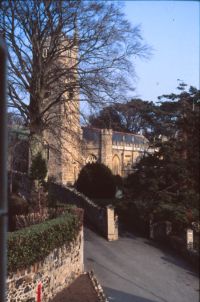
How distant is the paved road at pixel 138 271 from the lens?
58.5 ft

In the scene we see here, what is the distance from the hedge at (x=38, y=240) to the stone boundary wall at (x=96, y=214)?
23.2 ft

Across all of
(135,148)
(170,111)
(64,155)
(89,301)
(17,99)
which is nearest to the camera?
(89,301)

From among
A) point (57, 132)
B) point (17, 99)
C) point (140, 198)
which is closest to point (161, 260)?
point (140, 198)

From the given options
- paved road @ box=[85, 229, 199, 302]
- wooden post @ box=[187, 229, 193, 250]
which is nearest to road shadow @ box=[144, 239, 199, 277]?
paved road @ box=[85, 229, 199, 302]

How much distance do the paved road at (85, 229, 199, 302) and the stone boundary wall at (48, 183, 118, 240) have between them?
25.2 inches

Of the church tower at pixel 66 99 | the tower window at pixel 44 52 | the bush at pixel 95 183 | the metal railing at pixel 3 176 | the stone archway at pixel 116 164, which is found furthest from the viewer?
the stone archway at pixel 116 164

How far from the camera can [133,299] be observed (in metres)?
16.9

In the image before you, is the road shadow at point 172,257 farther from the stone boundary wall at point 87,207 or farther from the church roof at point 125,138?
the church roof at point 125,138

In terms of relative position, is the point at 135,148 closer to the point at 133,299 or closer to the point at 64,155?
the point at 64,155

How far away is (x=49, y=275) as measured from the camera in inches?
599

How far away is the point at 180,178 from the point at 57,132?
7.47m

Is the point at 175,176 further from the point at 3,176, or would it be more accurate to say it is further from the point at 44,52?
the point at 3,176

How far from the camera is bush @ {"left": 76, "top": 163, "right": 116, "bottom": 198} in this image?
3859cm

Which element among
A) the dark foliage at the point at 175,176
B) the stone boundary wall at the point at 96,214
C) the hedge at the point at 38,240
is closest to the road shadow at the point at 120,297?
the hedge at the point at 38,240
